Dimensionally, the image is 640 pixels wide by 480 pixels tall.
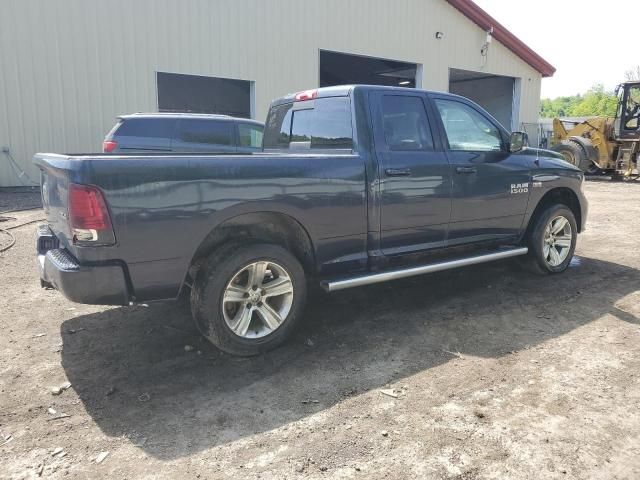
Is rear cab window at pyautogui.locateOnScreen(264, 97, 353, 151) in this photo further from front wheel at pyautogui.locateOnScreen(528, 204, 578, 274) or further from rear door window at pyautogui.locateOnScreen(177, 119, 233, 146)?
rear door window at pyautogui.locateOnScreen(177, 119, 233, 146)

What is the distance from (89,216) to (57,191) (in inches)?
21.2

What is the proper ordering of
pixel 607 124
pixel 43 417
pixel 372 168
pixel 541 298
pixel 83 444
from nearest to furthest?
pixel 83 444 < pixel 43 417 < pixel 372 168 < pixel 541 298 < pixel 607 124

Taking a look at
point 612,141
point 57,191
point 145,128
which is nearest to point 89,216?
point 57,191

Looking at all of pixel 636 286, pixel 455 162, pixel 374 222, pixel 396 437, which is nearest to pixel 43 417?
pixel 396 437

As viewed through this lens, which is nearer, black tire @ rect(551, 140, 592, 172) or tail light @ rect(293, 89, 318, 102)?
tail light @ rect(293, 89, 318, 102)

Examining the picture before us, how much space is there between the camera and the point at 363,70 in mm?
20469

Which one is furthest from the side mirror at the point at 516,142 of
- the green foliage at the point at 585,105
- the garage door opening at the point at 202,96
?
the green foliage at the point at 585,105

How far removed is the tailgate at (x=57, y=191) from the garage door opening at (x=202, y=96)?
1786cm

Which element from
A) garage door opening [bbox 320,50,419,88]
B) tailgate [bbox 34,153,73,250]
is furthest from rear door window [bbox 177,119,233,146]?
garage door opening [bbox 320,50,419,88]

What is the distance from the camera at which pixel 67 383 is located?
3.40 m

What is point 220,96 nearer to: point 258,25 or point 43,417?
point 258,25

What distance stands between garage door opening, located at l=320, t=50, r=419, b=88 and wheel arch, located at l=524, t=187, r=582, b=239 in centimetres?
1137

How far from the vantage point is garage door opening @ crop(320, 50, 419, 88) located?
699 inches

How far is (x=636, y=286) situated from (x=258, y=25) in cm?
1185
